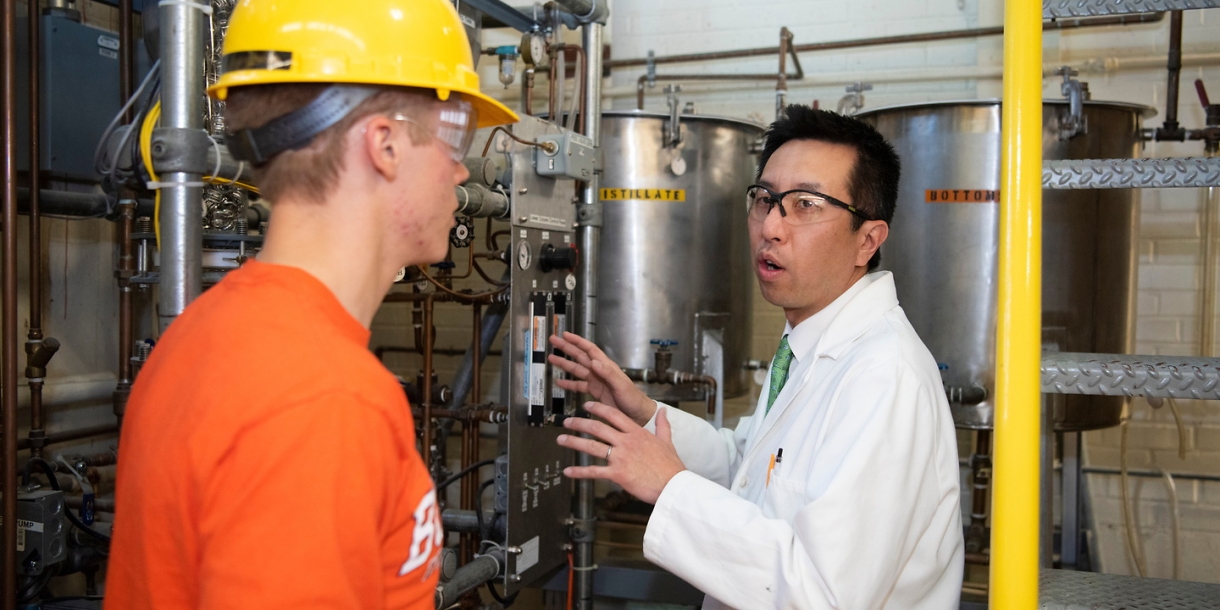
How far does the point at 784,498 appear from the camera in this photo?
1.26 meters

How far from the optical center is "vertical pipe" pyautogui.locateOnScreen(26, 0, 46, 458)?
7.45 ft

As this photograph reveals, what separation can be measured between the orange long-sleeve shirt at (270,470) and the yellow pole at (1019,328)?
49 cm

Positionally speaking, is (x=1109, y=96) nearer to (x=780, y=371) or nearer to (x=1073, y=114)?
(x=1073, y=114)

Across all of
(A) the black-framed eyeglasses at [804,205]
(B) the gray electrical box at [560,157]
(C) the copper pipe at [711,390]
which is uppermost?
(B) the gray electrical box at [560,157]

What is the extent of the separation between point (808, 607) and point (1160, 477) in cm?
232

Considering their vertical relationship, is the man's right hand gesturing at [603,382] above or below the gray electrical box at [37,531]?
above

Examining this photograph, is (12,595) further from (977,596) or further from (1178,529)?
(1178,529)

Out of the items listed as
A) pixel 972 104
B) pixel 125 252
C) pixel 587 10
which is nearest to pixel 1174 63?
pixel 972 104

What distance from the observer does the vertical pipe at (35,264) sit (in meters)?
2.27

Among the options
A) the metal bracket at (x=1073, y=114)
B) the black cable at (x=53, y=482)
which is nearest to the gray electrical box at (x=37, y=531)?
the black cable at (x=53, y=482)

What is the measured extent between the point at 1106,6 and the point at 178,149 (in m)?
1.27

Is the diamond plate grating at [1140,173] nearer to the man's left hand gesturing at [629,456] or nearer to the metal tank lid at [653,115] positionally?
Result: the man's left hand gesturing at [629,456]

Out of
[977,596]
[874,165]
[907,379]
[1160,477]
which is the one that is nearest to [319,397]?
[907,379]

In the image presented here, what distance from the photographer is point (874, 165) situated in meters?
1.53
